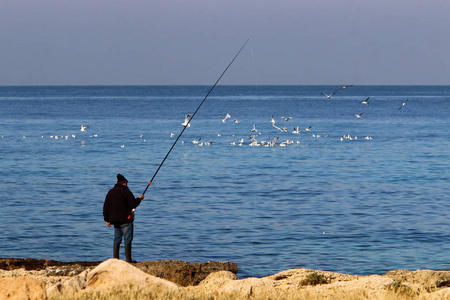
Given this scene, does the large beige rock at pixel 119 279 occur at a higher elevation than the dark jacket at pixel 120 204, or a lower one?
lower

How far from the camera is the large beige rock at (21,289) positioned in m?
8.46

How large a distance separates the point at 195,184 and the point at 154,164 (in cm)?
811

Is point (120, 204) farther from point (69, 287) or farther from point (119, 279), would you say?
point (69, 287)

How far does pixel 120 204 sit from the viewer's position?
13000 millimetres

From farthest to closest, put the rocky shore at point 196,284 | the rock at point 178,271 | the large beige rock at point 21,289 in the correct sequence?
the rock at point 178,271 < the rocky shore at point 196,284 < the large beige rock at point 21,289

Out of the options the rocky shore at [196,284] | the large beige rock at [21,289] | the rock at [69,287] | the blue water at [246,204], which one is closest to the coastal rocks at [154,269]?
the rocky shore at [196,284]

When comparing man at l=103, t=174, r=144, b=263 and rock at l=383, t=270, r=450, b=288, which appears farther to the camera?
man at l=103, t=174, r=144, b=263

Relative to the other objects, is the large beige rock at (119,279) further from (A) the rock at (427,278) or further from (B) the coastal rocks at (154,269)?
(A) the rock at (427,278)

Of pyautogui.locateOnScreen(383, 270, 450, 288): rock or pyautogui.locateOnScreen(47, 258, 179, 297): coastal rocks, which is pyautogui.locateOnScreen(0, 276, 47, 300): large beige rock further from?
pyautogui.locateOnScreen(383, 270, 450, 288): rock

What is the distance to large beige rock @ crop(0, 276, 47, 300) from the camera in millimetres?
8461

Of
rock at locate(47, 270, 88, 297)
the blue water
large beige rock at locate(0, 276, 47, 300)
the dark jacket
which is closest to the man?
the dark jacket

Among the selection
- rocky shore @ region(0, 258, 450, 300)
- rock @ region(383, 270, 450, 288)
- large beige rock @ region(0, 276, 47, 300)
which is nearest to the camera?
large beige rock @ region(0, 276, 47, 300)

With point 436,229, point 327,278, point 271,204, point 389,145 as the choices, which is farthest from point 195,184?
point 389,145

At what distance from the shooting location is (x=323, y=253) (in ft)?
55.0
